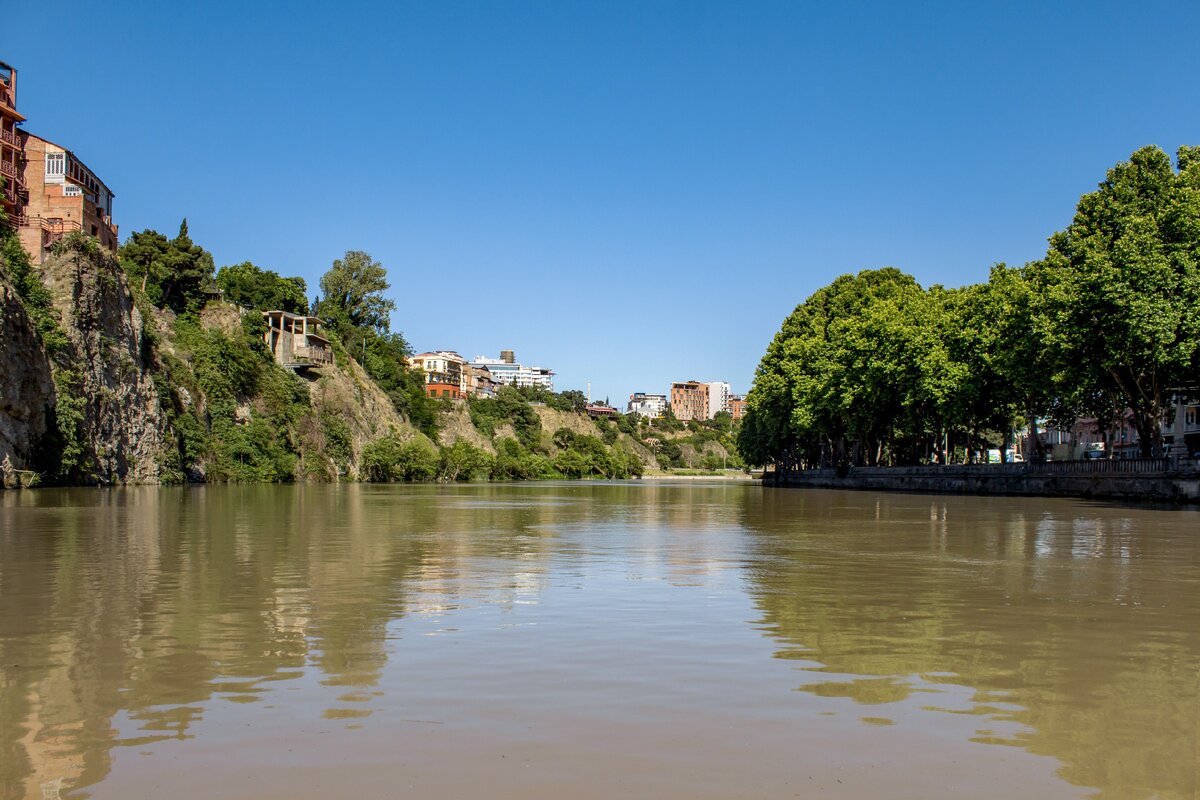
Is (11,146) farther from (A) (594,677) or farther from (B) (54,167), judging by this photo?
(A) (594,677)

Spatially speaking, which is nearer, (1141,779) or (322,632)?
(1141,779)

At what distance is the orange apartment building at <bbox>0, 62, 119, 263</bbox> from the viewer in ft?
210

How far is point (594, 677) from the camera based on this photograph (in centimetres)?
771

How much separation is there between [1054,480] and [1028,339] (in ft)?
24.6

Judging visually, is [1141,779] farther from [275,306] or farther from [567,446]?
[567,446]

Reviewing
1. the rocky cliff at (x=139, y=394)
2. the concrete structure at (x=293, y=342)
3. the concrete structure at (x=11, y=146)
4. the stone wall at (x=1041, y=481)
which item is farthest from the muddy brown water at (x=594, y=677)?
the concrete structure at (x=293, y=342)

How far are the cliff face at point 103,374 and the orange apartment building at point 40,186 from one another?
14.6ft

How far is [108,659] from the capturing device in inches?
326

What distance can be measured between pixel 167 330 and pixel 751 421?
63.7 m

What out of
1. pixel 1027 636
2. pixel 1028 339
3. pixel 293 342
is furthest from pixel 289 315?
pixel 1027 636

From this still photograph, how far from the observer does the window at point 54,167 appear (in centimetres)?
7252

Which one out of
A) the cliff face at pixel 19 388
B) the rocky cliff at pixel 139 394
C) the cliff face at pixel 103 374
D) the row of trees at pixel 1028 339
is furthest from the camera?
the cliff face at pixel 103 374

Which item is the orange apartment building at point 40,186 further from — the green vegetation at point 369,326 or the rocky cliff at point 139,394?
the green vegetation at point 369,326

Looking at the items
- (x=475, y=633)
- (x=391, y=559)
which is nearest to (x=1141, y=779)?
(x=475, y=633)
